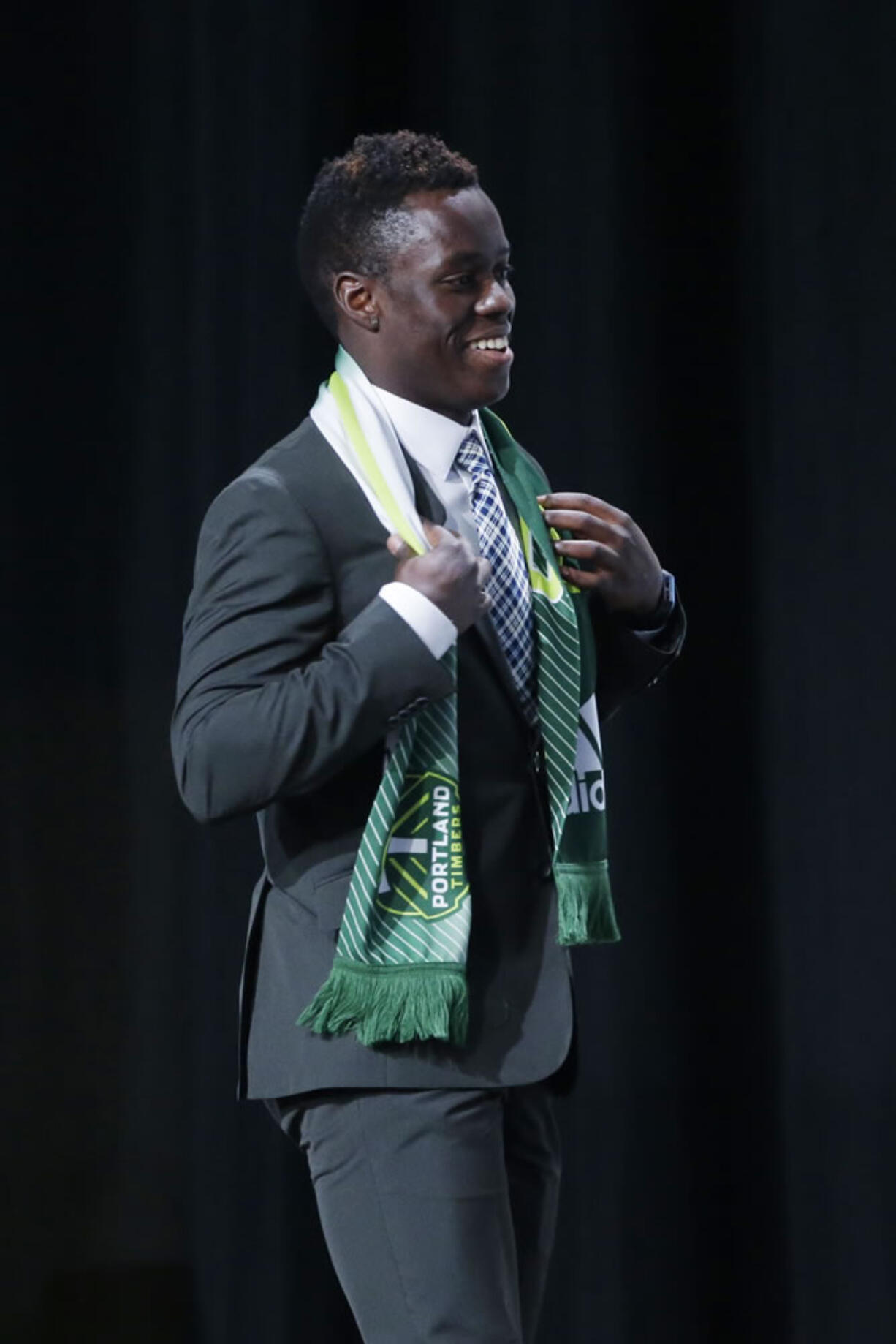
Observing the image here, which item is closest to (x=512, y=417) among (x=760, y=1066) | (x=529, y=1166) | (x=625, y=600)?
(x=760, y=1066)

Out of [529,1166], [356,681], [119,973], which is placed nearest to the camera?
[356,681]

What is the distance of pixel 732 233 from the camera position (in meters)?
2.54

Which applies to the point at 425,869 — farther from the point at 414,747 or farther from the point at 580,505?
the point at 580,505

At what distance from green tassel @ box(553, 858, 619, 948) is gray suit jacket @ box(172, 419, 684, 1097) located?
0.04 m

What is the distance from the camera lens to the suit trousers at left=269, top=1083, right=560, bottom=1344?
133cm

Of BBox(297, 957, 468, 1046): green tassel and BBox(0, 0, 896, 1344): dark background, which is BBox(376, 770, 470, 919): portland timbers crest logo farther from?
BBox(0, 0, 896, 1344): dark background

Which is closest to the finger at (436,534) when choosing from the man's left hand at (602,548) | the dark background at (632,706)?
the man's left hand at (602,548)

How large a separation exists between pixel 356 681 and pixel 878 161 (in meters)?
1.48

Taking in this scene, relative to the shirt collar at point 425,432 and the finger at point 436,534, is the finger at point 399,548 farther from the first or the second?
the shirt collar at point 425,432

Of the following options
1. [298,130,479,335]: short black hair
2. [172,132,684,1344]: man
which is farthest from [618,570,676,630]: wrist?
[298,130,479,335]: short black hair

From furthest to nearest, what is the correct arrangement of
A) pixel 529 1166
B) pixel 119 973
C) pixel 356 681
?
pixel 119 973
pixel 529 1166
pixel 356 681

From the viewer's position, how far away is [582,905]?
144 centimetres

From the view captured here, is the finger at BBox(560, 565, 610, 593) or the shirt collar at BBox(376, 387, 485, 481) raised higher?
the shirt collar at BBox(376, 387, 485, 481)

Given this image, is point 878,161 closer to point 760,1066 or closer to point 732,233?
point 732,233
